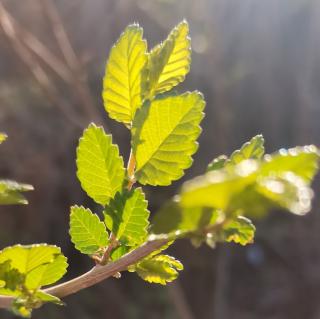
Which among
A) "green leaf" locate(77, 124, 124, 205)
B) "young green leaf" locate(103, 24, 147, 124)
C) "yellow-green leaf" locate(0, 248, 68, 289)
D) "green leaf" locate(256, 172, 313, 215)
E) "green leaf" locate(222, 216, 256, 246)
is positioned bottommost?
"yellow-green leaf" locate(0, 248, 68, 289)

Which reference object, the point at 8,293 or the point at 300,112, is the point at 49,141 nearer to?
the point at 300,112

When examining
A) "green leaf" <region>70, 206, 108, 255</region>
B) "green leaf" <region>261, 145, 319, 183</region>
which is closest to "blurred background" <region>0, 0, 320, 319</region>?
"green leaf" <region>70, 206, 108, 255</region>

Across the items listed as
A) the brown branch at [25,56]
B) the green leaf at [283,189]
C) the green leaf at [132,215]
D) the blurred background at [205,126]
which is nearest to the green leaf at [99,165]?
the green leaf at [132,215]

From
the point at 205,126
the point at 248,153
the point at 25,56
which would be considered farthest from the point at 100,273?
the point at 205,126

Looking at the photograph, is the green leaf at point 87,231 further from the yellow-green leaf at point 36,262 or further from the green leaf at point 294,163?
the green leaf at point 294,163

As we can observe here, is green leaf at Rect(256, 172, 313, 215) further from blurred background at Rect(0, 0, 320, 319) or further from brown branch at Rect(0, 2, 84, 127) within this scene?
blurred background at Rect(0, 0, 320, 319)

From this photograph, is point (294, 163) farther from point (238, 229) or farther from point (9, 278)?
point (9, 278)
